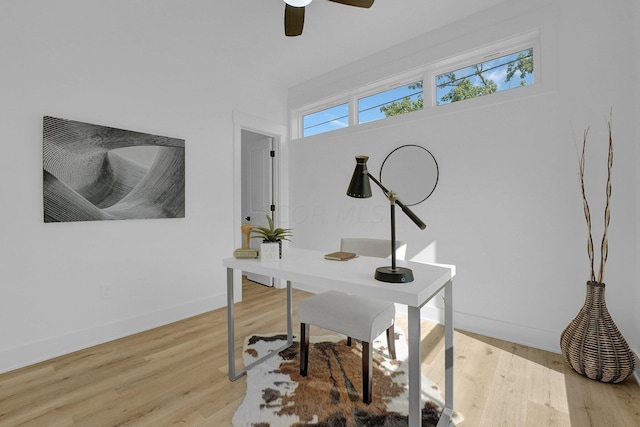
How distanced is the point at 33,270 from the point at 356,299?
2305mm

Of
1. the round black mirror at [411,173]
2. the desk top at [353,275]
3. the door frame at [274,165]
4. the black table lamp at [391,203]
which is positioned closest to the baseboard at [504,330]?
the round black mirror at [411,173]

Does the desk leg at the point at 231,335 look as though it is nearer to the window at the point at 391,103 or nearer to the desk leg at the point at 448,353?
the desk leg at the point at 448,353

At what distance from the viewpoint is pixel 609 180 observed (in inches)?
77.6

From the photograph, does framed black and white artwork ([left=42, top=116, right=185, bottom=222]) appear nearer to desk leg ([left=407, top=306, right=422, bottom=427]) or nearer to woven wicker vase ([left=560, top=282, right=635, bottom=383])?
desk leg ([left=407, top=306, right=422, bottom=427])

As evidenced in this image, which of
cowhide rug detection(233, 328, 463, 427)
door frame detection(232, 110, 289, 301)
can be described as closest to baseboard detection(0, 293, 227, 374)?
door frame detection(232, 110, 289, 301)

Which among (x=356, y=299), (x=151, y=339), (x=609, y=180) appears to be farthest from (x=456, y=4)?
(x=151, y=339)

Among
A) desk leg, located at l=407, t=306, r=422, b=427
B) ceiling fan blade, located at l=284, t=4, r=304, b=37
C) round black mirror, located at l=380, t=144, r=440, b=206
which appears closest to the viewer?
desk leg, located at l=407, t=306, r=422, b=427

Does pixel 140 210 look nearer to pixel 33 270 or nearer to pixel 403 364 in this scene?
pixel 33 270

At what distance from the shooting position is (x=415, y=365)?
1.15 metres

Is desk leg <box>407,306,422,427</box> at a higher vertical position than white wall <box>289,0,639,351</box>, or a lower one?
lower

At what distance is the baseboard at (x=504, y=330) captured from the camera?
7.43ft

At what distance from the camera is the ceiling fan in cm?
173

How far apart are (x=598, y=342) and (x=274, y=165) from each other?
352 cm

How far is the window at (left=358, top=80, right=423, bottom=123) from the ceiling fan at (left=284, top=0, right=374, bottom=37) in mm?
1422
